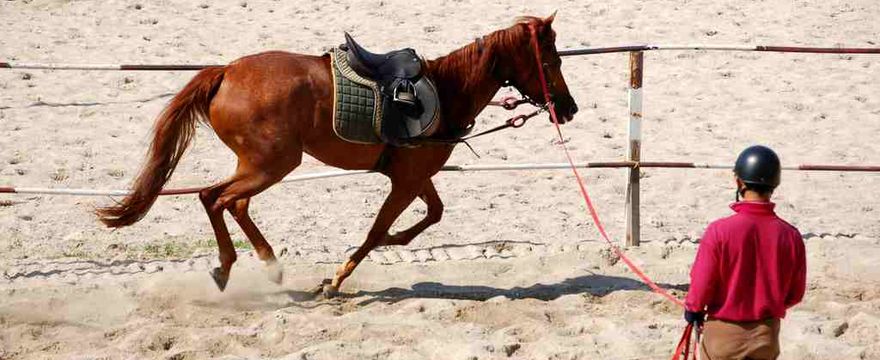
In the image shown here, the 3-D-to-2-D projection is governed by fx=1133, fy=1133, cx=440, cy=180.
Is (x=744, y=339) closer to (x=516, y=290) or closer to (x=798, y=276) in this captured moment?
(x=798, y=276)

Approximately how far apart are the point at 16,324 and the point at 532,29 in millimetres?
3108

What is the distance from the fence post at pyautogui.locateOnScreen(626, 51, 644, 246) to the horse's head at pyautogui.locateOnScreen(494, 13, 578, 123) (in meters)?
0.91

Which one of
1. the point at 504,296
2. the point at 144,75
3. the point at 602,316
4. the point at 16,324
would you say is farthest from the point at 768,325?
the point at 144,75

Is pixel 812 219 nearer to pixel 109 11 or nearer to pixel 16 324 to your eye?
pixel 16 324


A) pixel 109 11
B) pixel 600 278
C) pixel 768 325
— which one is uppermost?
pixel 109 11

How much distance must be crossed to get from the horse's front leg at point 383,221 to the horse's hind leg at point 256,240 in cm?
29

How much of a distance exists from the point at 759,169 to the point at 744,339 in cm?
61

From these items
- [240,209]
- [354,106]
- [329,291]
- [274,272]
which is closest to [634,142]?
[354,106]

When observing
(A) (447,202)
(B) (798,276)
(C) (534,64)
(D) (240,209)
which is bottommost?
(A) (447,202)

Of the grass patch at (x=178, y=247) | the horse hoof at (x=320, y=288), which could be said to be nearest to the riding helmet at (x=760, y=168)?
the horse hoof at (x=320, y=288)

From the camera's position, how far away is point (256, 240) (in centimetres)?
630

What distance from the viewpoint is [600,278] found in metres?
6.78

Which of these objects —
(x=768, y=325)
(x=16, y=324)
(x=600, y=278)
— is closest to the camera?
(x=768, y=325)

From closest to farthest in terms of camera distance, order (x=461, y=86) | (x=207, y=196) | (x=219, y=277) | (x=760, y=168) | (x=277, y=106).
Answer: (x=760, y=168), (x=277, y=106), (x=207, y=196), (x=219, y=277), (x=461, y=86)
